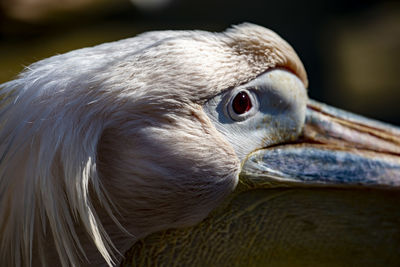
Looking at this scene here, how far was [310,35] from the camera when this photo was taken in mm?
6387

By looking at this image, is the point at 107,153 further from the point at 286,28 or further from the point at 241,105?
the point at 286,28

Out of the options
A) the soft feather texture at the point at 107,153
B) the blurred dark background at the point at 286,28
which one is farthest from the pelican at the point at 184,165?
the blurred dark background at the point at 286,28

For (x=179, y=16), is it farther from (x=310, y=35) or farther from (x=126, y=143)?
(x=126, y=143)

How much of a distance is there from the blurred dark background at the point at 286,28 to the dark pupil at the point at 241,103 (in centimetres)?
404

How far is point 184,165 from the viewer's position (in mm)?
1618

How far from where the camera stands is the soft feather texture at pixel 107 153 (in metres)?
1.57

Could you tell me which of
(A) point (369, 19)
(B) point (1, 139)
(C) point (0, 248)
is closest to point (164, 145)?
(B) point (1, 139)

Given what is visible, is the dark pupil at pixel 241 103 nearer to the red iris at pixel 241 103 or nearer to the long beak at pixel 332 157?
the red iris at pixel 241 103

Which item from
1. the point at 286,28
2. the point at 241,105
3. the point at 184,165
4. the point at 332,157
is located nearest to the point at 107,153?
the point at 184,165

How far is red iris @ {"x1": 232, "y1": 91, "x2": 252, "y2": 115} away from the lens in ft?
5.82

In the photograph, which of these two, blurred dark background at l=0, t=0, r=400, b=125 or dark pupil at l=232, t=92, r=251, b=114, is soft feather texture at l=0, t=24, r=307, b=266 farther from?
blurred dark background at l=0, t=0, r=400, b=125

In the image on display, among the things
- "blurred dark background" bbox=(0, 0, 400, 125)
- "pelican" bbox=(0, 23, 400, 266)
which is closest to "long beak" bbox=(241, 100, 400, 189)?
"pelican" bbox=(0, 23, 400, 266)

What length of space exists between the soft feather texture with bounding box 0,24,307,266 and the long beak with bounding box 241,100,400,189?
0.15 m

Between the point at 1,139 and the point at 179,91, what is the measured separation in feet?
1.82
